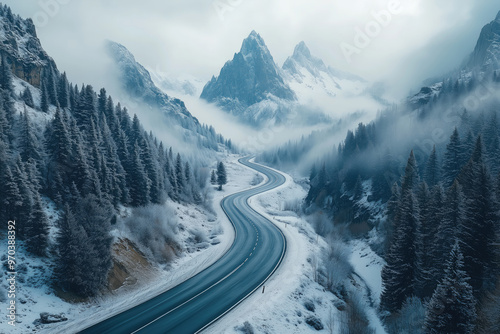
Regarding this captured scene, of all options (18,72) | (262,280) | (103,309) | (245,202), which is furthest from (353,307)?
(18,72)

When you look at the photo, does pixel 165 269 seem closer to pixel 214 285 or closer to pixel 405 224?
pixel 214 285

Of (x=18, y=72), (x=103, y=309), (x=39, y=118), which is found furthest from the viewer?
(x=18, y=72)

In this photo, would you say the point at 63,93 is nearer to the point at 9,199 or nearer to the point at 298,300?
the point at 9,199

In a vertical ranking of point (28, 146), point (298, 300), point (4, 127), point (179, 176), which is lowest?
point (298, 300)

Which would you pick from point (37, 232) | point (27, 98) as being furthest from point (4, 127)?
point (37, 232)

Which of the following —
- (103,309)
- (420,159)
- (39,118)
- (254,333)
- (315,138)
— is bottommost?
(103,309)

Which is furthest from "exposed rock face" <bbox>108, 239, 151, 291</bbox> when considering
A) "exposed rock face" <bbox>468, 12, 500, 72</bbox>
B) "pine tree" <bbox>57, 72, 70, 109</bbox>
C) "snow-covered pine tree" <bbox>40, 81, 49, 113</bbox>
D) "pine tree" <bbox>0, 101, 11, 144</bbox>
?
"exposed rock face" <bbox>468, 12, 500, 72</bbox>

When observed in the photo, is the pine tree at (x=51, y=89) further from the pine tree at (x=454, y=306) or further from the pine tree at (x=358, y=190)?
the pine tree at (x=358, y=190)
